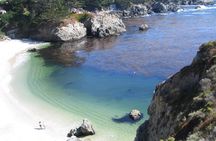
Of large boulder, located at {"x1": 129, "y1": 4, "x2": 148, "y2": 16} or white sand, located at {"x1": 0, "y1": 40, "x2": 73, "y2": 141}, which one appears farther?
large boulder, located at {"x1": 129, "y1": 4, "x2": 148, "y2": 16}

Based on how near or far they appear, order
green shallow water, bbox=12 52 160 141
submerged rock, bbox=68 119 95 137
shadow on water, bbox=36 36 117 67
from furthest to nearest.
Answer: shadow on water, bbox=36 36 117 67 < green shallow water, bbox=12 52 160 141 < submerged rock, bbox=68 119 95 137

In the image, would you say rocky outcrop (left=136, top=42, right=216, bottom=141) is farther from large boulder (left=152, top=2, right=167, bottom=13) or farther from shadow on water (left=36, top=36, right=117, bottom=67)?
large boulder (left=152, top=2, right=167, bottom=13)

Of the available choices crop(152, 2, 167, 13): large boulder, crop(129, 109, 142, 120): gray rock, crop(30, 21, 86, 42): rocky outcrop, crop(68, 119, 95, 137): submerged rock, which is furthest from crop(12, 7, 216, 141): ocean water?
crop(152, 2, 167, 13): large boulder

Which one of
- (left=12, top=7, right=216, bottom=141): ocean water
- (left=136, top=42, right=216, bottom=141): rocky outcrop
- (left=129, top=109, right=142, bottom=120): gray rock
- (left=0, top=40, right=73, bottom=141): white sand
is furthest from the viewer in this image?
(left=12, top=7, right=216, bottom=141): ocean water

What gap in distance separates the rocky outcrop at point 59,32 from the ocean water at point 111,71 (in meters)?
4.08

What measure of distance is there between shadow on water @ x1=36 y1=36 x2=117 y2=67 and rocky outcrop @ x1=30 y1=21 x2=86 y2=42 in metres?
2.52

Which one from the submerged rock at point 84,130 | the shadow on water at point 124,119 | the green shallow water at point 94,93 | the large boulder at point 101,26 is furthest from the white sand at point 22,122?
the large boulder at point 101,26

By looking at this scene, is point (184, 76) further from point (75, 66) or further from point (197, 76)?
point (75, 66)

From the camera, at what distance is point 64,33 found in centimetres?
10256

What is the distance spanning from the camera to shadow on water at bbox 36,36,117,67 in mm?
80500

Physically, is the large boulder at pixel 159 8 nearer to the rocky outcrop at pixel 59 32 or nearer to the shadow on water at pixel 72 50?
the shadow on water at pixel 72 50

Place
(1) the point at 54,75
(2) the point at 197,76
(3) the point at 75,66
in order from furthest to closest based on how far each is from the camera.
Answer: (3) the point at 75,66
(1) the point at 54,75
(2) the point at 197,76

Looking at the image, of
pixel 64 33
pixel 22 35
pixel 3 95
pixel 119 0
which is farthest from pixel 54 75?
pixel 119 0

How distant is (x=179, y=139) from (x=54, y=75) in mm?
52358
